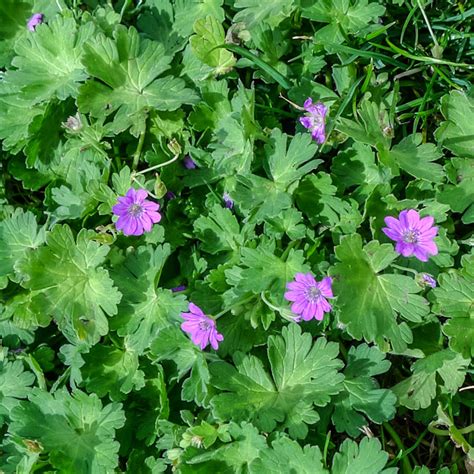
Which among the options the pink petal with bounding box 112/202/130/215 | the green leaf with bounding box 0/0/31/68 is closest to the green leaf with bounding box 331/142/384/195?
the pink petal with bounding box 112/202/130/215

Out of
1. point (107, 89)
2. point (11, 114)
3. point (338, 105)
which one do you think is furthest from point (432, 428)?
point (11, 114)

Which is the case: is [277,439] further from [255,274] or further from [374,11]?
[374,11]

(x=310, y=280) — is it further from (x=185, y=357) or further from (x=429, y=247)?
(x=185, y=357)

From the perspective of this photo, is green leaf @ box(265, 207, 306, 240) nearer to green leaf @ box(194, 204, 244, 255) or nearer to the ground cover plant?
the ground cover plant

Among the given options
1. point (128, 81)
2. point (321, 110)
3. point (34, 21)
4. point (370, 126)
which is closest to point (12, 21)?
point (34, 21)

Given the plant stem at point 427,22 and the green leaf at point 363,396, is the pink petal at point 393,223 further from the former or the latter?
the plant stem at point 427,22
